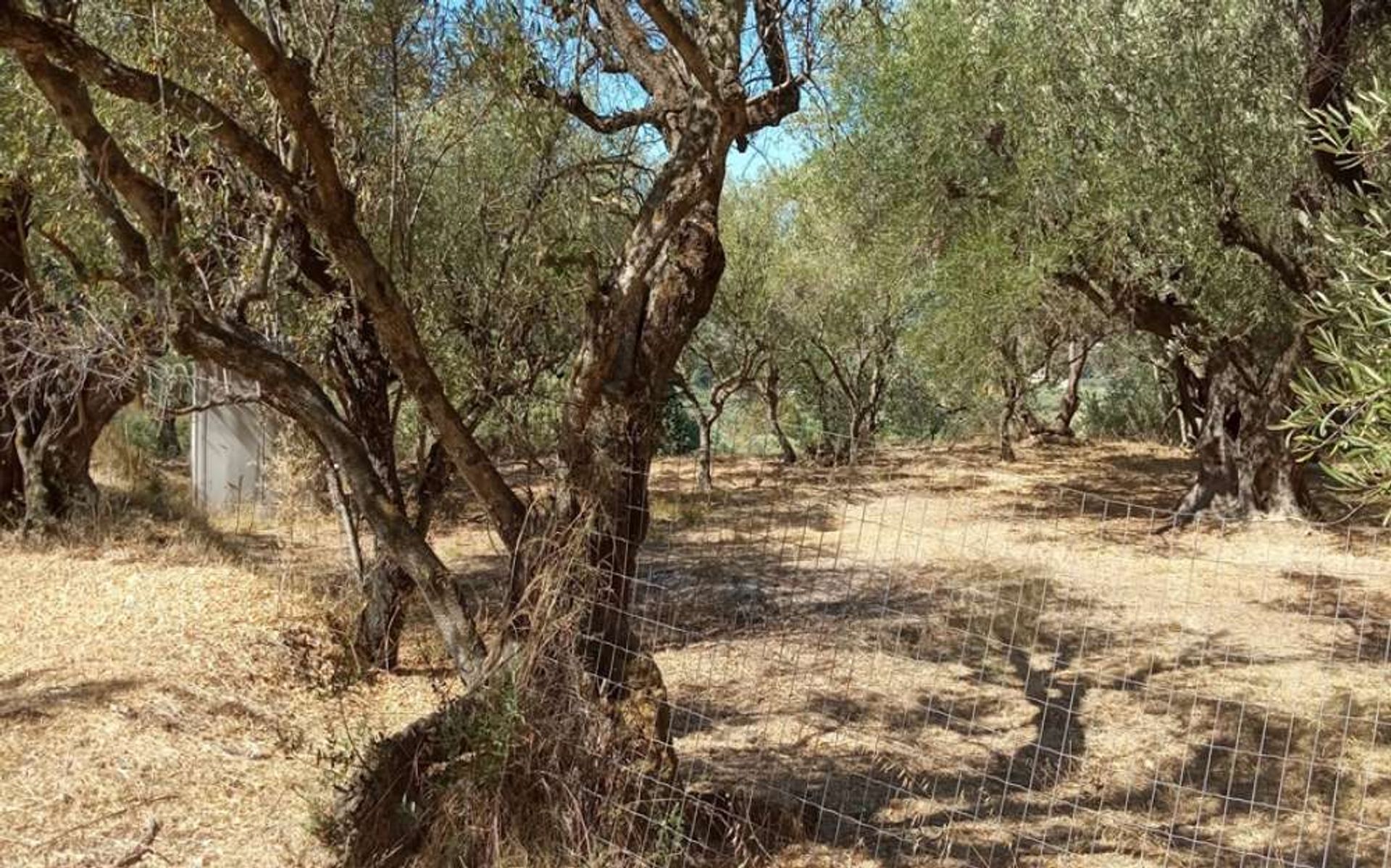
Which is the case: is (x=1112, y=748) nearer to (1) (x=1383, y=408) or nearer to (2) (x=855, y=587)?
(2) (x=855, y=587)

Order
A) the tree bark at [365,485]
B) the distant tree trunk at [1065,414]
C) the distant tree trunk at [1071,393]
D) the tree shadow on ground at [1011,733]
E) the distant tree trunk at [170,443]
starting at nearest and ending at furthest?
the tree bark at [365,485], the tree shadow on ground at [1011,733], the distant tree trunk at [170,443], the distant tree trunk at [1071,393], the distant tree trunk at [1065,414]

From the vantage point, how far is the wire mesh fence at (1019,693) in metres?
5.75

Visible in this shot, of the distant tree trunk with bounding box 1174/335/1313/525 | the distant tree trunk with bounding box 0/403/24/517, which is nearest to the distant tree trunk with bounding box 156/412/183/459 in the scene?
the distant tree trunk with bounding box 0/403/24/517

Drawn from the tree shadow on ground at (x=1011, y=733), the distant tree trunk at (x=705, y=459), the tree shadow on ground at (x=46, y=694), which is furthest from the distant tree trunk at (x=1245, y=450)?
the tree shadow on ground at (x=46, y=694)

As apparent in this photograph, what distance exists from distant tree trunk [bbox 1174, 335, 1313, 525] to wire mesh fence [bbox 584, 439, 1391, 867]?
0.45 m

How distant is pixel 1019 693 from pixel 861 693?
3.96 ft

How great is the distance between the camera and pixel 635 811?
4.50 meters

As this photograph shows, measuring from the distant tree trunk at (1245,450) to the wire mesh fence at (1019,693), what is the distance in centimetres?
45

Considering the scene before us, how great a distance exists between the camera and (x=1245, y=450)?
12859mm

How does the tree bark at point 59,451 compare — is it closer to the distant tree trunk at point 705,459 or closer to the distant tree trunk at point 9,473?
the distant tree trunk at point 9,473

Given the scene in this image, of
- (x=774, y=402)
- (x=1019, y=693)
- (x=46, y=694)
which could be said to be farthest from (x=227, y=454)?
(x=1019, y=693)

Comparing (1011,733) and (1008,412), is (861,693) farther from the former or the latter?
(1008,412)

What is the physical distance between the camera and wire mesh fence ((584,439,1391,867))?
575 centimetres

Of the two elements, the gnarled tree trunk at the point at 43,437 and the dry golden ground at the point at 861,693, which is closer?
the dry golden ground at the point at 861,693
